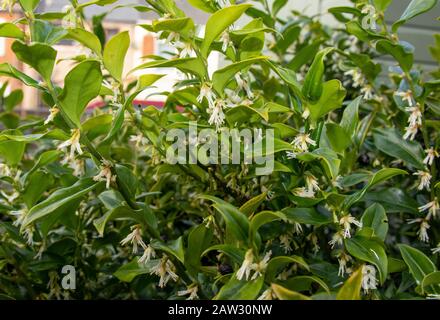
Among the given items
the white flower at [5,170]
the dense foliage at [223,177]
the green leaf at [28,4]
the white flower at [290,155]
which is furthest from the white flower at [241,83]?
the white flower at [5,170]

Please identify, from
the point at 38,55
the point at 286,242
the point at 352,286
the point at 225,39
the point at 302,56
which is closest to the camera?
the point at 352,286

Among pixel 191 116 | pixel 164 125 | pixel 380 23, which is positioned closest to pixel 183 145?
pixel 164 125

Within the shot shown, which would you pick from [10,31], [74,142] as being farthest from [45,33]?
[74,142]

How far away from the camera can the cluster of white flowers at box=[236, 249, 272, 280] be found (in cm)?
66

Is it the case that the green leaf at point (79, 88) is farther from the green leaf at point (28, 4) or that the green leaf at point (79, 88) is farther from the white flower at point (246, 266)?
the white flower at point (246, 266)

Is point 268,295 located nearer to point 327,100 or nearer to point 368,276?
point 368,276

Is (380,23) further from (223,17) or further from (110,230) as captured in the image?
(110,230)

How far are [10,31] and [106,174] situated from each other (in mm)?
233

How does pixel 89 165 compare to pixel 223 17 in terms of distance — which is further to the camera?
pixel 89 165

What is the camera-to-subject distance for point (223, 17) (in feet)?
2.37

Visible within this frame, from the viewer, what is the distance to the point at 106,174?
2.43 ft

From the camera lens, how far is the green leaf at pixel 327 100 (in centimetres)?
77
